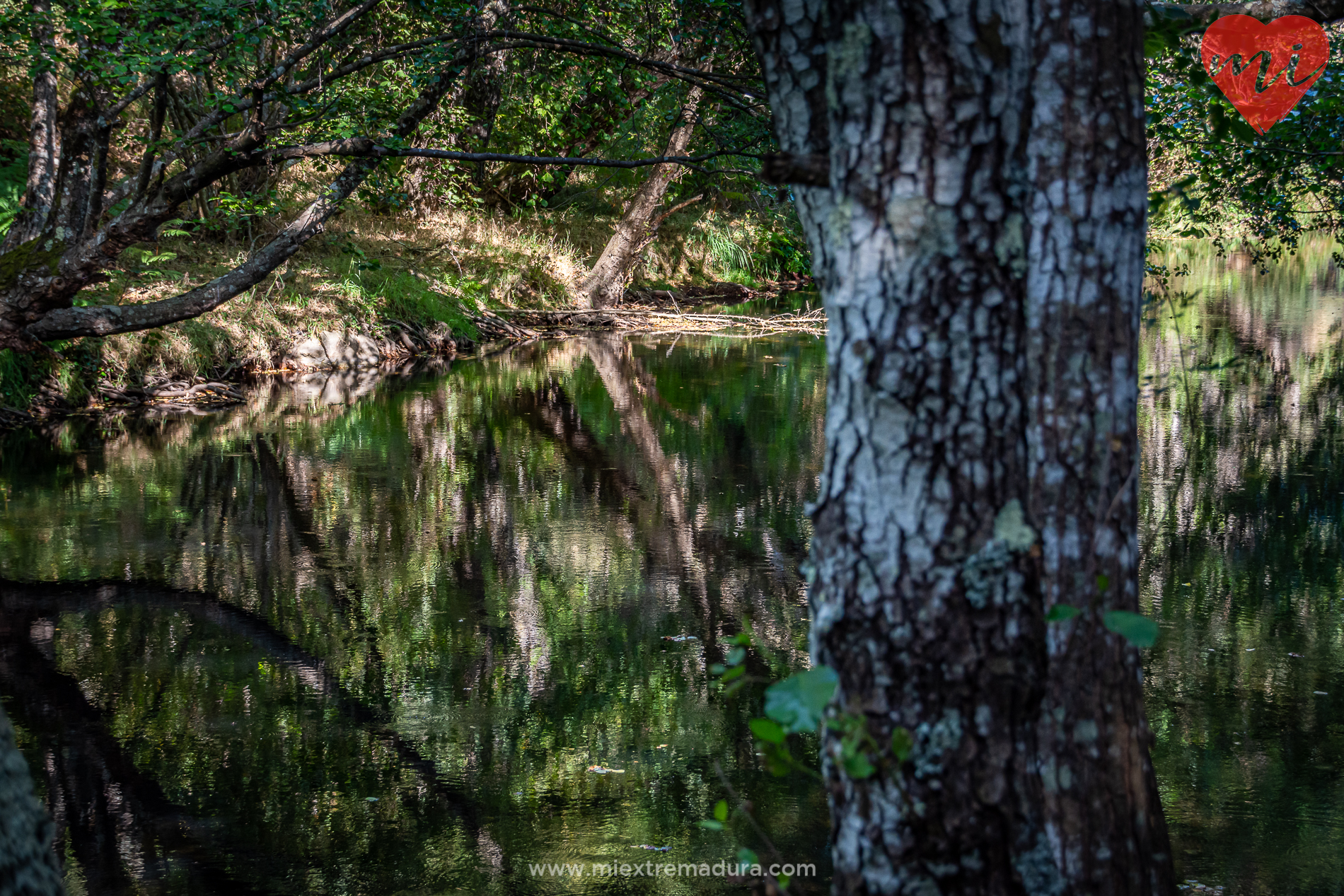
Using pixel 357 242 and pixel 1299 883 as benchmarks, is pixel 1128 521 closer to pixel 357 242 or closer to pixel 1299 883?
pixel 1299 883

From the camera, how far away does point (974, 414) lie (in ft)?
7.14

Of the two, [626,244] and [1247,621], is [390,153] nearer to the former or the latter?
[1247,621]

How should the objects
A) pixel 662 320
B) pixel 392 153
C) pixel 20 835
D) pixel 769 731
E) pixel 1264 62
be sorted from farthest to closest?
pixel 662 320, pixel 392 153, pixel 1264 62, pixel 769 731, pixel 20 835

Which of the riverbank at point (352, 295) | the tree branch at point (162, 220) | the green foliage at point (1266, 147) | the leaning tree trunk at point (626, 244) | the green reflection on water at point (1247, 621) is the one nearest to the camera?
the green reflection on water at point (1247, 621)

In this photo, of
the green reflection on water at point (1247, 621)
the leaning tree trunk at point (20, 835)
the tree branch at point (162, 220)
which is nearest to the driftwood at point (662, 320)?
the green reflection on water at point (1247, 621)

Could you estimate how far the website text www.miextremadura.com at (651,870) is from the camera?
11.5 ft

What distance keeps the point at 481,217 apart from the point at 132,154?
575cm

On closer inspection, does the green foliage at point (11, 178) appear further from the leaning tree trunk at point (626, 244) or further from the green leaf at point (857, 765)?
the green leaf at point (857, 765)

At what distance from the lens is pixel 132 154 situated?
1686 centimetres

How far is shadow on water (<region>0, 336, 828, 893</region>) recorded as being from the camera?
373 cm

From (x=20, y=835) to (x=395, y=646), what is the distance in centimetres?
346

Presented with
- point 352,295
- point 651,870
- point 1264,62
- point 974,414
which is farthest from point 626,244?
point 974,414

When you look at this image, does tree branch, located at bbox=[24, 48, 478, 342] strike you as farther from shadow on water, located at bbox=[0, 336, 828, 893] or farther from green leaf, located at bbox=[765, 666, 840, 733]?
green leaf, located at bbox=[765, 666, 840, 733]

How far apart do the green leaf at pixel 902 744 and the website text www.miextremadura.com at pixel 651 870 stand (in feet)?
4.89
